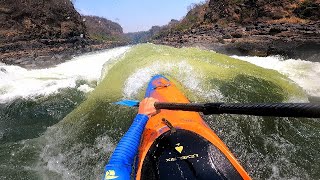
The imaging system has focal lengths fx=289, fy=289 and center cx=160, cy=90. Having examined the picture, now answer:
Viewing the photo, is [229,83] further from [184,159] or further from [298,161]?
[184,159]

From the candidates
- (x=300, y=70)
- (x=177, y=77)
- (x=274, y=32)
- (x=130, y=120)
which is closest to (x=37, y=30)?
(x=274, y=32)

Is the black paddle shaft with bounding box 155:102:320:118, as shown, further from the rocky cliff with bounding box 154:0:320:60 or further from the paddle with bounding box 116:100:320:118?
the rocky cliff with bounding box 154:0:320:60

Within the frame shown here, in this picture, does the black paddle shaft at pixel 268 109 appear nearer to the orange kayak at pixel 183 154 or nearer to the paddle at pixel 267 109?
the paddle at pixel 267 109

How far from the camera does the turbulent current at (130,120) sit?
4953mm

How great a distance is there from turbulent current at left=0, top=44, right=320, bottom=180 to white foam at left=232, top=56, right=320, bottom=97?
0.07 metres

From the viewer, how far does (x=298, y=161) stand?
484cm

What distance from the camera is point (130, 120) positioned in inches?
247

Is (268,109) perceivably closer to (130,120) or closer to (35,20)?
(130,120)

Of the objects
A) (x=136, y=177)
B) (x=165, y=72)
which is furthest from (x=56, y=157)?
(x=165, y=72)

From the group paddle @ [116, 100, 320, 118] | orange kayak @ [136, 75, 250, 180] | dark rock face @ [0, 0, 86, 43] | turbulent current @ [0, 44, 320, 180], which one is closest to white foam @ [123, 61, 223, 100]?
turbulent current @ [0, 44, 320, 180]

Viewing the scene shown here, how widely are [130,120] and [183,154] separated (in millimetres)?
3032

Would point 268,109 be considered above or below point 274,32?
above

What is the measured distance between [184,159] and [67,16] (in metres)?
60.0

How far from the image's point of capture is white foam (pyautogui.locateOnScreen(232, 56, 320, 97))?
10072 millimetres
